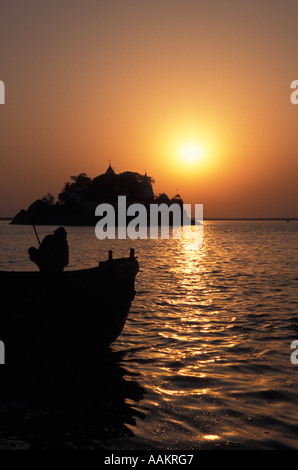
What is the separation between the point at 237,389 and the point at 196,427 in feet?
5.82

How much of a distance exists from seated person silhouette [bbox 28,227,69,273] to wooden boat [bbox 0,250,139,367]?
2.92ft

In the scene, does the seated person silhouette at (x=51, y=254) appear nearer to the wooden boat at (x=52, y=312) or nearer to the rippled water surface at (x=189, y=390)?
the wooden boat at (x=52, y=312)

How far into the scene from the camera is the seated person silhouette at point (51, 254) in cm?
1066

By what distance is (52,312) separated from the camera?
9.84 metres

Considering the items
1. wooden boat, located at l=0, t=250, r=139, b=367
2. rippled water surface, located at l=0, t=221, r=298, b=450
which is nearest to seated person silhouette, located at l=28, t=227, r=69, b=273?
wooden boat, located at l=0, t=250, r=139, b=367

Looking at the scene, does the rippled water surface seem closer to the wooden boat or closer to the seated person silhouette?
the wooden boat

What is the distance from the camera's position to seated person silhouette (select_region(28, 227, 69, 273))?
420 inches

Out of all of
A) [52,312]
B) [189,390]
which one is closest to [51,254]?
[52,312]

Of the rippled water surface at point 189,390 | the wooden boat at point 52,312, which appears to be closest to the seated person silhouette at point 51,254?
the wooden boat at point 52,312

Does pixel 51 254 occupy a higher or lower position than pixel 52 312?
higher

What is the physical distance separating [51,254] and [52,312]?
1475 millimetres

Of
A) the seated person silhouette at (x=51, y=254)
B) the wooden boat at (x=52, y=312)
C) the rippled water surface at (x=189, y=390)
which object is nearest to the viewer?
the rippled water surface at (x=189, y=390)

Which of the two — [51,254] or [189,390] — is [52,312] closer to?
[51,254]

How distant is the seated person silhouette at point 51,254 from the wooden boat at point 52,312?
2.92ft
